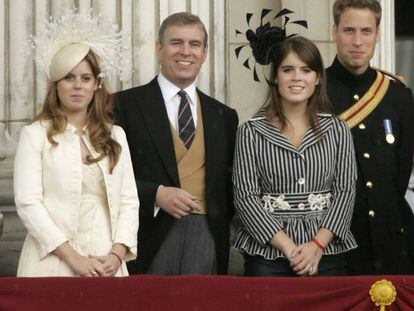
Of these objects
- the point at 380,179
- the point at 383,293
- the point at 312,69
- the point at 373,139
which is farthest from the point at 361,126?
the point at 383,293

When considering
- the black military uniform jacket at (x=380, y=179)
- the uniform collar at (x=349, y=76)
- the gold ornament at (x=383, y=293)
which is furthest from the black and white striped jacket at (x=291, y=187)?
the gold ornament at (x=383, y=293)

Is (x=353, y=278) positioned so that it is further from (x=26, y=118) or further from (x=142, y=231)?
(x=26, y=118)

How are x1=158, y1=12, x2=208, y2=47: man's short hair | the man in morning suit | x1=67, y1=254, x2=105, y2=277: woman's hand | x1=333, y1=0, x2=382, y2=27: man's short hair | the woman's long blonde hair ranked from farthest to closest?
x1=333, y1=0, x2=382, y2=27: man's short hair → x1=158, y1=12, x2=208, y2=47: man's short hair → the man in morning suit → the woman's long blonde hair → x1=67, y1=254, x2=105, y2=277: woman's hand

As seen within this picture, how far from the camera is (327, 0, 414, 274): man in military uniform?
21.7ft

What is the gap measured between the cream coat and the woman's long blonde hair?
0.03 meters

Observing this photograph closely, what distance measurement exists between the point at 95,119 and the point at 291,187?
93 cm

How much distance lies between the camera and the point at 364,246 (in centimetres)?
665

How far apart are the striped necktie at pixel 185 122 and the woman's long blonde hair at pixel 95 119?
1.37ft

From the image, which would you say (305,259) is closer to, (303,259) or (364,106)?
(303,259)

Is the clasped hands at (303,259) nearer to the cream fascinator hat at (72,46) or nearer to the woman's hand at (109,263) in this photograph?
the woman's hand at (109,263)

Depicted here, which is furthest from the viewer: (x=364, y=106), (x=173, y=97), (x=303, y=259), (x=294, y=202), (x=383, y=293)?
(x=364, y=106)

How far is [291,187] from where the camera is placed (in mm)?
6238

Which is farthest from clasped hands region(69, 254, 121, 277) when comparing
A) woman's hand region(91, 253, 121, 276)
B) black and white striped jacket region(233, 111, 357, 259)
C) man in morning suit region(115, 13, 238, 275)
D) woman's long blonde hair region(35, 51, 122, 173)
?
black and white striped jacket region(233, 111, 357, 259)

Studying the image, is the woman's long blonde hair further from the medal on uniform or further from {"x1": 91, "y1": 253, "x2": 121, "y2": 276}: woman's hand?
the medal on uniform
